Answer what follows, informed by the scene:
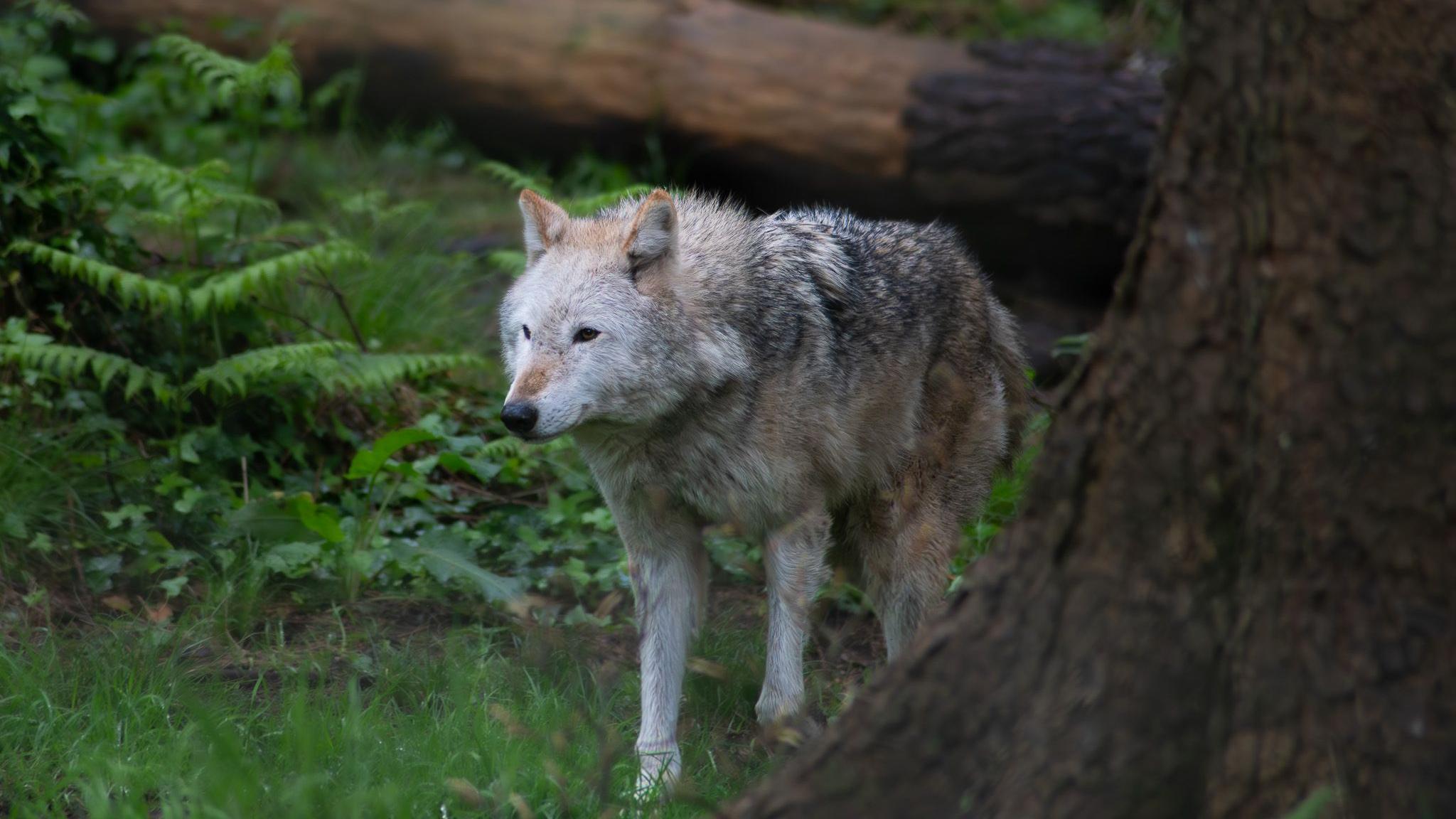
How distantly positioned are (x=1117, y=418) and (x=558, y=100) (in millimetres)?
8286

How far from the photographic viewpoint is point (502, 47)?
1030 cm

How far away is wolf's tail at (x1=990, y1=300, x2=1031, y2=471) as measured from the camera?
564cm

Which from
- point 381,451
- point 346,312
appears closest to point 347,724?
point 381,451

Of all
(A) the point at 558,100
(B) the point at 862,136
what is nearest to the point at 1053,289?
(B) the point at 862,136

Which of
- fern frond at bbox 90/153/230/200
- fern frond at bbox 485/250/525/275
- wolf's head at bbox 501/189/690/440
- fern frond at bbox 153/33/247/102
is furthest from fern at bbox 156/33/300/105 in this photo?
wolf's head at bbox 501/189/690/440

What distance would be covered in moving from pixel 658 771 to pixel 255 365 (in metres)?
2.91

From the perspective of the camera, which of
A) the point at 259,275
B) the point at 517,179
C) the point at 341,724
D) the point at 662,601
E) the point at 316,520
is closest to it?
the point at 341,724

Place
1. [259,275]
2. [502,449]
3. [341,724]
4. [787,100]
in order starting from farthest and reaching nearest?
1. [787,100]
2. [502,449]
3. [259,275]
4. [341,724]

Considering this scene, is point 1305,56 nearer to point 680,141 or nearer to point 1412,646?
point 1412,646

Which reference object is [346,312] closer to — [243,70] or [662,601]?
[243,70]

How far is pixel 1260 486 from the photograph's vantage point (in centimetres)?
260

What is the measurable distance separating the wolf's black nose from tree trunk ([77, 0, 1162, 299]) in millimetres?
5938

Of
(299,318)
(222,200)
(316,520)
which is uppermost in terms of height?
(222,200)

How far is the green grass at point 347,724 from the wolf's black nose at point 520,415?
2.37 feet
